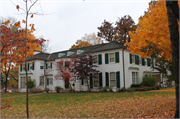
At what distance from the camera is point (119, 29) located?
106ft

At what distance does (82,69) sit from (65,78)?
2.92 meters

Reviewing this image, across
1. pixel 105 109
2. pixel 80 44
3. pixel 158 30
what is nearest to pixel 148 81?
pixel 158 30

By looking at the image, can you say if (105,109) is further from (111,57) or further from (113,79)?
(111,57)

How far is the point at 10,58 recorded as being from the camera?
5898 mm

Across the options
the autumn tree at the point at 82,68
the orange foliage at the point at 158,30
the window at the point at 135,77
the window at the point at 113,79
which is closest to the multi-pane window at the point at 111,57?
the window at the point at 113,79

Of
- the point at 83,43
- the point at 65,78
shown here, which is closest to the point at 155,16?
the point at 65,78

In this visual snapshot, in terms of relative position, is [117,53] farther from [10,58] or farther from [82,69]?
[10,58]

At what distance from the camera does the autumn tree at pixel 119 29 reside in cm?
3186

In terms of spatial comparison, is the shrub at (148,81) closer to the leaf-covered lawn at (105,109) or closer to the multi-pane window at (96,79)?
the multi-pane window at (96,79)

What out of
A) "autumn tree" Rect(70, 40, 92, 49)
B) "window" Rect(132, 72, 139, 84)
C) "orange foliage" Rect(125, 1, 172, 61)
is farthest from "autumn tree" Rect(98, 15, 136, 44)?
"orange foliage" Rect(125, 1, 172, 61)

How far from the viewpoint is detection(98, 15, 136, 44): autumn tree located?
31862 millimetres

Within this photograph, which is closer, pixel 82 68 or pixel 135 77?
pixel 82 68

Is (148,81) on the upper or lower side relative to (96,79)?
lower

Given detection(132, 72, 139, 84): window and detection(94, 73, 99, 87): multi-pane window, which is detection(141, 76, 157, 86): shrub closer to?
detection(132, 72, 139, 84): window
